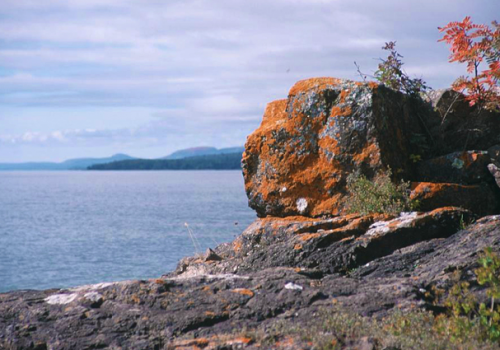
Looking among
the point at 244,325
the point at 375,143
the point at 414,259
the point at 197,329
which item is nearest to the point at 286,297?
the point at 244,325

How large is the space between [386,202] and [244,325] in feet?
13.1

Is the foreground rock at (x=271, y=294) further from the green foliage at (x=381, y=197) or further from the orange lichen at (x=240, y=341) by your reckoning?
the green foliage at (x=381, y=197)

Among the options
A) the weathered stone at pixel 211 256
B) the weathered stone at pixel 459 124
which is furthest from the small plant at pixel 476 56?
the weathered stone at pixel 211 256

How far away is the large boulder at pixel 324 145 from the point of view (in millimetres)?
9461

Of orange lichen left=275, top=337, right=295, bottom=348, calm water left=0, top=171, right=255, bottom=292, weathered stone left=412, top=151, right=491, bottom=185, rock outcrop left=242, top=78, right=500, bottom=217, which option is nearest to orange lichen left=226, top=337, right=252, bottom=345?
orange lichen left=275, top=337, right=295, bottom=348

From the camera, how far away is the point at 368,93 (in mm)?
9531

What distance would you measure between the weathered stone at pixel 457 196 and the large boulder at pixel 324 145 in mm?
658

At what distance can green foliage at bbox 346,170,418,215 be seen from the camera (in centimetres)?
879

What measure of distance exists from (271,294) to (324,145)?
13.4 feet

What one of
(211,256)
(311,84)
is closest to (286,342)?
(211,256)

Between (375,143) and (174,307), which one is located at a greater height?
(375,143)

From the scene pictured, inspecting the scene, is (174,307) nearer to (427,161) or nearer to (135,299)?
(135,299)

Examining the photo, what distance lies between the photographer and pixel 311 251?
822cm

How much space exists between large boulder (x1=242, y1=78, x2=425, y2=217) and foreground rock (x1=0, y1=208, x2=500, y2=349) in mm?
1356
